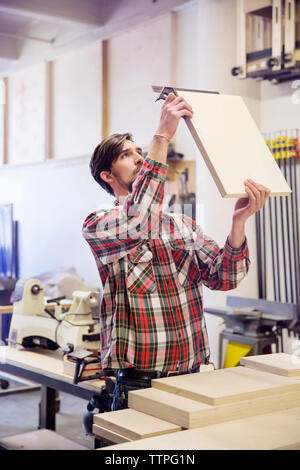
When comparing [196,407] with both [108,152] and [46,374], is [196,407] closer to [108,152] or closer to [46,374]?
[108,152]

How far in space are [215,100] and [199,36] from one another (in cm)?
293

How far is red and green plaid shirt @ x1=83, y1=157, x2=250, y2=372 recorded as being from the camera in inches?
62.2

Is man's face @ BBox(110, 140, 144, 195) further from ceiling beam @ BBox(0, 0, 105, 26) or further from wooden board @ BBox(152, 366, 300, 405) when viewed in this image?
ceiling beam @ BBox(0, 0, 105, 26)

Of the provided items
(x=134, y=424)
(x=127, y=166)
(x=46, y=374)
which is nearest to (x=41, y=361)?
(x=46, y=374)

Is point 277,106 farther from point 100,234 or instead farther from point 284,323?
point 100,234

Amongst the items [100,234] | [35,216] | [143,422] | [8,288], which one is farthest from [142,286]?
[35,216]

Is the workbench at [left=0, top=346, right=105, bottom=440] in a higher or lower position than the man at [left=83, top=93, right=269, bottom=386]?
lower

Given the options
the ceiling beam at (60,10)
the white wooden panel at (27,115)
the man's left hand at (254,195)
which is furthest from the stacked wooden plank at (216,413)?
the white wooden panel at (27,115)

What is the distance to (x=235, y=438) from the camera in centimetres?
128

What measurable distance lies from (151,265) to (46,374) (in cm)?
120

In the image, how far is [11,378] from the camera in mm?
3344

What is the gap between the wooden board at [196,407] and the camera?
1364 mm

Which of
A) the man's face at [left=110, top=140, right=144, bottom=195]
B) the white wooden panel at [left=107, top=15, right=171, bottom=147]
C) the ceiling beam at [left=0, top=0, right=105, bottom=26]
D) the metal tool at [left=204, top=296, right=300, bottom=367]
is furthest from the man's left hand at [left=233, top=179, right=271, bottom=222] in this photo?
the ceiling beam at [left=0, top=0, right=105, bottom=26]

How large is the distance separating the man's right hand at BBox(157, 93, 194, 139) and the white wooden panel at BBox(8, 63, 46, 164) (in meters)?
5.50
